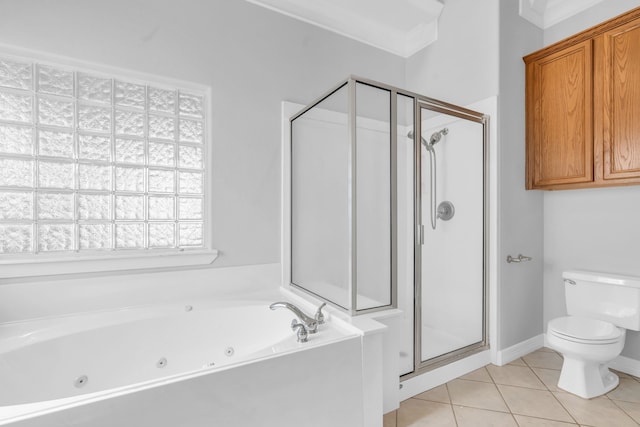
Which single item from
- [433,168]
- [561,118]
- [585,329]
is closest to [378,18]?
[433,168]

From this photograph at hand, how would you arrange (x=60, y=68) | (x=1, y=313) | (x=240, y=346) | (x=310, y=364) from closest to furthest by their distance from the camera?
(x=310, y=364)
(x=1, y=313)
(x=60, y=68)
(x=240, y=346)

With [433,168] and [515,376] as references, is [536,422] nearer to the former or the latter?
[515,376]

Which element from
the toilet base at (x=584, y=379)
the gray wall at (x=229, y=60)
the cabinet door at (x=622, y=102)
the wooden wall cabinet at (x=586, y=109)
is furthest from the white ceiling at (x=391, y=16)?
the toilet base at (x=584, y=379)

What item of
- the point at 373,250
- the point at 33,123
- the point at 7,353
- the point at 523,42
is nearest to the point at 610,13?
the point at 523,42

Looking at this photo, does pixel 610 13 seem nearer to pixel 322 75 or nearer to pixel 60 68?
pixel 322 75

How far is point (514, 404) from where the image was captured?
5.91 feet

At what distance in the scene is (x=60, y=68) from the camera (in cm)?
175

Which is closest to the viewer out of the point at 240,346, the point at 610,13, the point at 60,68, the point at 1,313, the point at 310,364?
the point at 310,364

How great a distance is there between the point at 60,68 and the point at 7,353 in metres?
1.49

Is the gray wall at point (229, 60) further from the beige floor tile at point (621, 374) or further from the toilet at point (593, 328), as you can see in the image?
the beige floor tile at point (621, 374)

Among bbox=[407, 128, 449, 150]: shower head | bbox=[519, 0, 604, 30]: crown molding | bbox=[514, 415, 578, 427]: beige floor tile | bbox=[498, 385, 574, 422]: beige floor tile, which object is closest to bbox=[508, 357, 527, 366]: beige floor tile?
bbox=[498, 385, 574, 422]: beige floor tile

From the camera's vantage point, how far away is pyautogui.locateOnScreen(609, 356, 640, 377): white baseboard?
210cm

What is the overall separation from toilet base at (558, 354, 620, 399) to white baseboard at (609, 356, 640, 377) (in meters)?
0.30

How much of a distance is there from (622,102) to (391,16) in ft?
5.94
